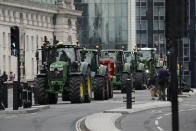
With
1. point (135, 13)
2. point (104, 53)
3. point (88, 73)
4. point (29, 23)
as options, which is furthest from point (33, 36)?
point (88, 73)

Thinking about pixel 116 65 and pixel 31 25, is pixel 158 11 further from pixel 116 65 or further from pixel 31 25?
pixel 116 65

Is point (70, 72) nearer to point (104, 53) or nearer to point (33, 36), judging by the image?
point (104, 53)

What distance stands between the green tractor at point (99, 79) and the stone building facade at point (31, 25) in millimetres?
70873

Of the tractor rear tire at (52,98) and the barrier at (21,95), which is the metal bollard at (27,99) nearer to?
the barrier at (21,95)

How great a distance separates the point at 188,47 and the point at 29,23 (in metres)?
25.8

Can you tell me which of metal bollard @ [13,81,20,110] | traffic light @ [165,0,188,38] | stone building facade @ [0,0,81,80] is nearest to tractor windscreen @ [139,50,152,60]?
metal bollard @ [13,81,20,110]

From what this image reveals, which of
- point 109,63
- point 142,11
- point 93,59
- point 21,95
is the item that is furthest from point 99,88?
point 142,11

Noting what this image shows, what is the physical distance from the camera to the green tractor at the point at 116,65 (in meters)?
61.0

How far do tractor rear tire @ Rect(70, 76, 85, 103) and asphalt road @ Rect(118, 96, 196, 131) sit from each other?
481 cm

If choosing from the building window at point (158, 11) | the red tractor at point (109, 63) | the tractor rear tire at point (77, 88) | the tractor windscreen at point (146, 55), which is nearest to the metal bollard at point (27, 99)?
the tractor rear tire at point (77, 88)

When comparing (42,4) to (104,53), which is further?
(42,4)

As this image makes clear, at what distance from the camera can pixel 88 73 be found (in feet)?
143

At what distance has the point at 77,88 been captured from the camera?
41188 millimetres

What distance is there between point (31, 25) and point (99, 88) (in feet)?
342
